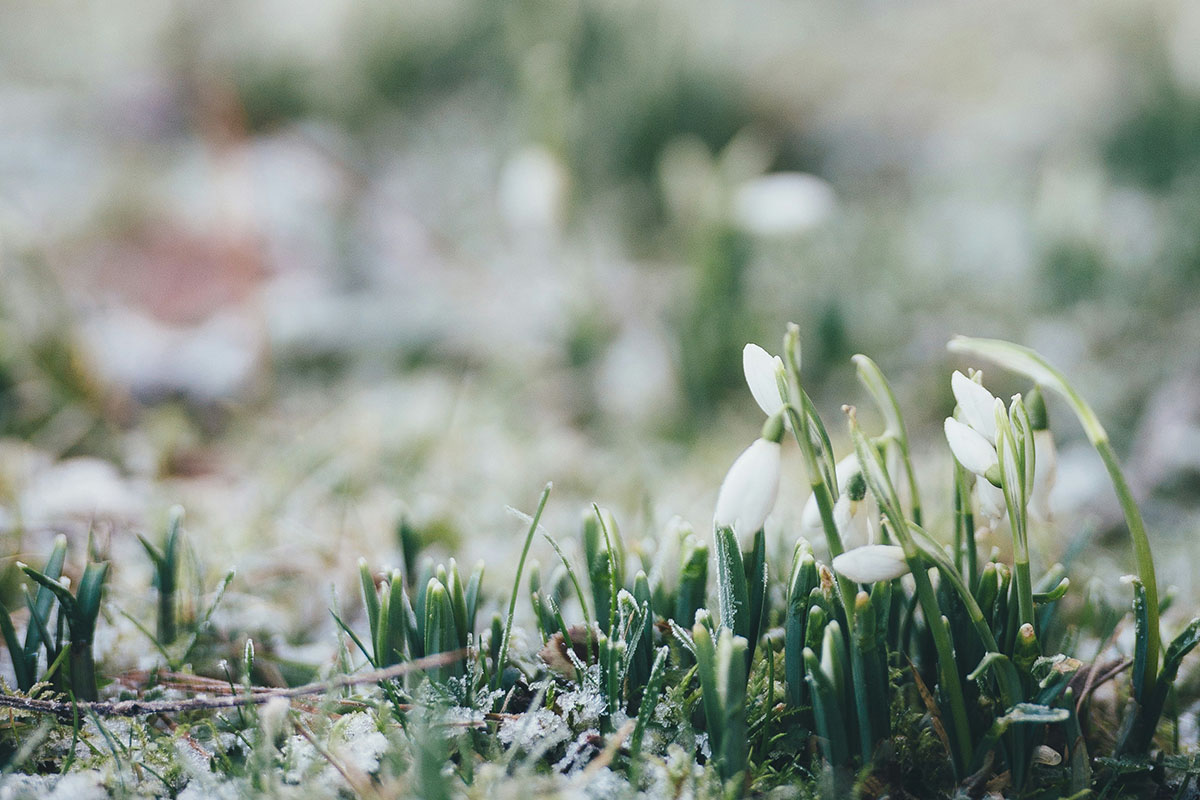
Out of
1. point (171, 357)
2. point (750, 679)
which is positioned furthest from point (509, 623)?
point (171, 357)

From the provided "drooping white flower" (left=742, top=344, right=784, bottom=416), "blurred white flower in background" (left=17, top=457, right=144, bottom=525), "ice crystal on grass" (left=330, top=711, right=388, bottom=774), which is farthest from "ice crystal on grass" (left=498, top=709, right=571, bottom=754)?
"blurred white flower in background" (left=17, top=457, right=144, bottom=525)

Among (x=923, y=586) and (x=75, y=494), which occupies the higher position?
(x=75, y=494)

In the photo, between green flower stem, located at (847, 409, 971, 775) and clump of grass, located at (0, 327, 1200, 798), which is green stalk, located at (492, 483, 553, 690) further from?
green flower stem, located at (847, 409, 971, 775)

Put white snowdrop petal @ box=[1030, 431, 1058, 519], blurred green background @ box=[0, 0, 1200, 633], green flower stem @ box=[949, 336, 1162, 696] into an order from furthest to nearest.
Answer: blurred green background @ box=[0, 0, 1200, 633]
white snowdrop petal @ box=[1030, 431, 1058, 519]
green flower stem @ box=[949, 336, 1162, 696]

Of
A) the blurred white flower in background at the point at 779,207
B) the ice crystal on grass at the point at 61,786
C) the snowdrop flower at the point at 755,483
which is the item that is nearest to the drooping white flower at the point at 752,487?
the snowdrop flower at the point at 755,483

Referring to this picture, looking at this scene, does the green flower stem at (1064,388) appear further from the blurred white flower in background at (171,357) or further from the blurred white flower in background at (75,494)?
the blurred white flower in background at (171,357)

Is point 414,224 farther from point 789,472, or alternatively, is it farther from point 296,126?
point 789,472

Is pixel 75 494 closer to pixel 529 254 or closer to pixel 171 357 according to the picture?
pixel 171 357
